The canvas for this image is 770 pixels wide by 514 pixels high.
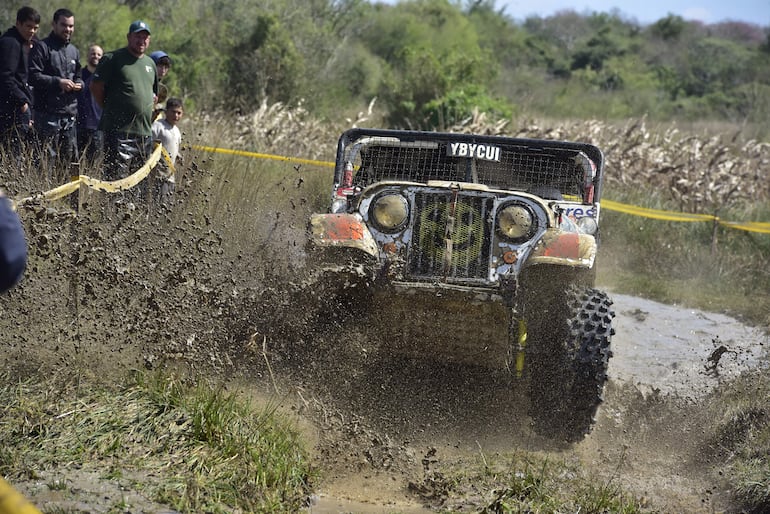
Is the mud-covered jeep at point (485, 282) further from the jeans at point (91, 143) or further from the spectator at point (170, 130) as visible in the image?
the spectator at point (170, 130)

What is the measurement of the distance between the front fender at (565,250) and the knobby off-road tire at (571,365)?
0.28 meters

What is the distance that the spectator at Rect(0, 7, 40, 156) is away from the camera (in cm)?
741

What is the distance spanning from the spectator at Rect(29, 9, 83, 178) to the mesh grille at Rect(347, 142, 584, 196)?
2.49m

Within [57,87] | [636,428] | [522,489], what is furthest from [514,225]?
[57,87]

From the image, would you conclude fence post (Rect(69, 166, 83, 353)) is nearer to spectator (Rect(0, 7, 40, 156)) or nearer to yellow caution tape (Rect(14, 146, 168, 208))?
yellow caution tape (Rect(14, 146, 168, 208))

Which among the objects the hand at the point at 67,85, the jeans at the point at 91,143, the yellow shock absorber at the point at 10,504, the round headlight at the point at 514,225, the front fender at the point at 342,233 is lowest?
the yellow shock absorber at the point at 10,504

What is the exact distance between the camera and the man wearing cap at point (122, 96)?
7.53m

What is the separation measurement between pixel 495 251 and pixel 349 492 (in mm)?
1893

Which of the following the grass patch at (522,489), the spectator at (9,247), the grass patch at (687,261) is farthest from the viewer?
the grass patch at (687,261)

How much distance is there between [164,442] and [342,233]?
73.0 inches

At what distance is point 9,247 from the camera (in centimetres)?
224

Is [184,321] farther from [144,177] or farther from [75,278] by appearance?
[144,177]

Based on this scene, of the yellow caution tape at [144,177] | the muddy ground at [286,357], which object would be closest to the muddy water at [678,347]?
the muddy ground at [286,357]

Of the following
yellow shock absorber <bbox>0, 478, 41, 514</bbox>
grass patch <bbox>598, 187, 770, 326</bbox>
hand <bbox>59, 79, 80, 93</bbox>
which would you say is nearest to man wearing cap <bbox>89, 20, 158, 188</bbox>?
hand <bbox>59, 79, 80, 93</bbox>
